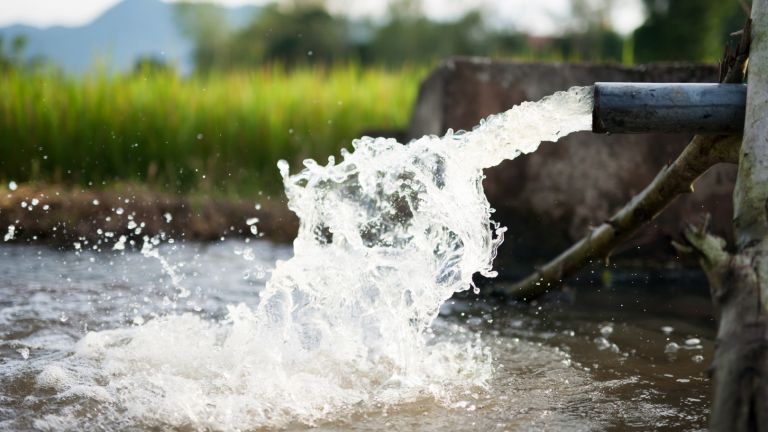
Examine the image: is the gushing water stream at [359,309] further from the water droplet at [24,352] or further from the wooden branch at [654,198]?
the wooden branch at [654,198]

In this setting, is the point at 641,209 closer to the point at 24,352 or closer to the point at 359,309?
the point at 359,309

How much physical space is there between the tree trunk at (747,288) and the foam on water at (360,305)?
0.51 metres

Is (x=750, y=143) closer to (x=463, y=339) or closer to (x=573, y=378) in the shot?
(x=573, y=378)

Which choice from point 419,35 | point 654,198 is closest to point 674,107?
point 654,198

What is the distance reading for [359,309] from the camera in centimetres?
313

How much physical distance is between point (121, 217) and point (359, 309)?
3.59 meters

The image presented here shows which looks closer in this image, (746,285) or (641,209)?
(746,285)

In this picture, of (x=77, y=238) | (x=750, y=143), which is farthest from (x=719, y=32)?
(x=750, y=143)

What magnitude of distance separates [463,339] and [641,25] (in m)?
15.4

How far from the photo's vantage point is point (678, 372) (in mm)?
3055

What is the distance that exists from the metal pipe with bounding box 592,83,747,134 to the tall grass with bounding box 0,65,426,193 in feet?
17.3

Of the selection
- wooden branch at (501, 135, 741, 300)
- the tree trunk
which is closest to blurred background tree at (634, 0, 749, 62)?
wooden branch at (501, 135, 741, 300)

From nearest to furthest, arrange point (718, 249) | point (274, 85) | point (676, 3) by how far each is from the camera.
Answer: point (718, 249) < point (274, 85) < point (676, 3)

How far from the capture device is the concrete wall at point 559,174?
5086 mm
